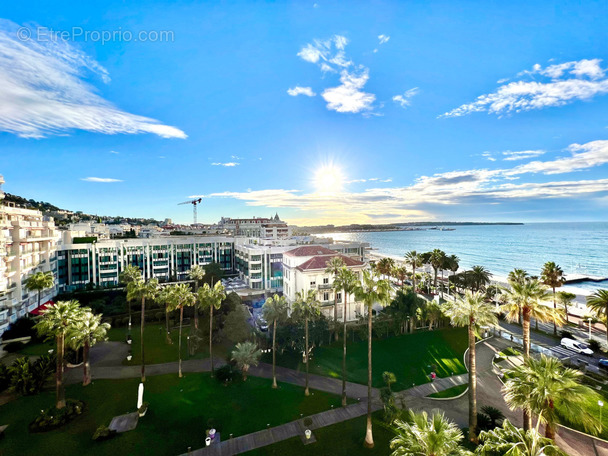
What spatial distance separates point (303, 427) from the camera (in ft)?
92.3

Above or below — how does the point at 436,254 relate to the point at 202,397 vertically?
above

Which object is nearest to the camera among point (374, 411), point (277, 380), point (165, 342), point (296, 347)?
point (374, 411)

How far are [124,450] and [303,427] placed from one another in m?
16.5

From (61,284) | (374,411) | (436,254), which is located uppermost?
(436,254)

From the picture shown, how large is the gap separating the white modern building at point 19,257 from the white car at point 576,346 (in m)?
95.0

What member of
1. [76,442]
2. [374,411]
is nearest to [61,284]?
[76,442]

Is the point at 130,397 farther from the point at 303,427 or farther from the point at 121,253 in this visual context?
the point at 121,253

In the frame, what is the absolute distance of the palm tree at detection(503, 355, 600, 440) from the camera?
57.4ft

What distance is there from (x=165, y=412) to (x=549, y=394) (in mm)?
34848

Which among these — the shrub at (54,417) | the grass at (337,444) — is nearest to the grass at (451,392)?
the grass at (337,444)

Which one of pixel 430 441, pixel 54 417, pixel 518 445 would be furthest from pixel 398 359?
pixel 54 417

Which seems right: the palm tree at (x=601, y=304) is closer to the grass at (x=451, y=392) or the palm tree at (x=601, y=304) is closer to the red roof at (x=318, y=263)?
the grass at (x=451, y=392)

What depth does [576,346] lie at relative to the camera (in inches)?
1800

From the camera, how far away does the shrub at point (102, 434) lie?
1015 inches
